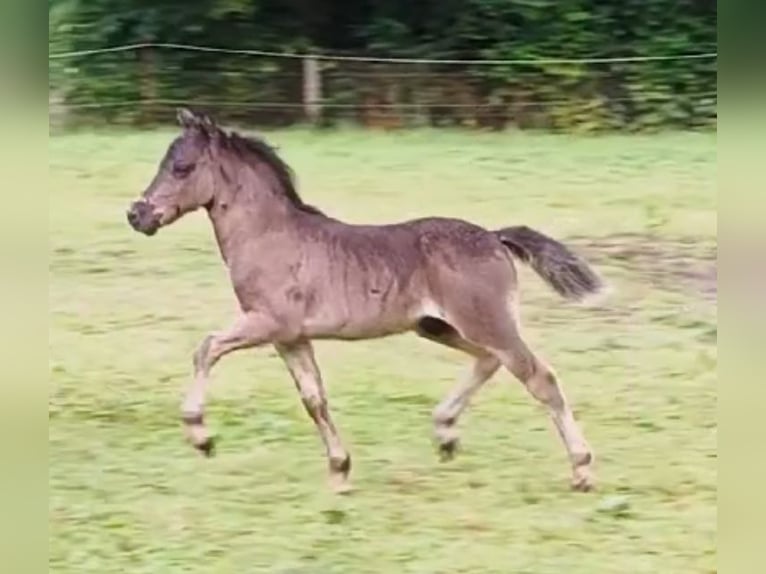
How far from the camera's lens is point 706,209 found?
3.32 meters

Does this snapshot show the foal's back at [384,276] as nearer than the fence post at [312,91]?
Yes

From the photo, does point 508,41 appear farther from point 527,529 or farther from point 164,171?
point 527,529

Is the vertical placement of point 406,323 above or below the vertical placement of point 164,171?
below

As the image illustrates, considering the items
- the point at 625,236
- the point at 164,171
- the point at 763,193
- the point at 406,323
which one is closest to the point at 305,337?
the point at 406,323

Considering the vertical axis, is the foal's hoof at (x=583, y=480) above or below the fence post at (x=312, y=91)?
below

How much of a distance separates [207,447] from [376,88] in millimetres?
806

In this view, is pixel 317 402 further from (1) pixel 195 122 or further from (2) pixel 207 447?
(1) pixel 195 122

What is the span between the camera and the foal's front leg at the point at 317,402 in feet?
10.9

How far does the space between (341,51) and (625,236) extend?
0.69m

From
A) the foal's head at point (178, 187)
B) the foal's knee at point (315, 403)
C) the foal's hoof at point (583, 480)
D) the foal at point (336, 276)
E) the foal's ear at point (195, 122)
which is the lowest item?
the foal's hoof at point (583, 480)

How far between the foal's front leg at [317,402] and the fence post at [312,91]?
48 cm

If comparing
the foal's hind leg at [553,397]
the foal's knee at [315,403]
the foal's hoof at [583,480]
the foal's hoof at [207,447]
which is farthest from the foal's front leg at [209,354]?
the foal's hoof at [583,480]

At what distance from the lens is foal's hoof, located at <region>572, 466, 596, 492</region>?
3332 mm

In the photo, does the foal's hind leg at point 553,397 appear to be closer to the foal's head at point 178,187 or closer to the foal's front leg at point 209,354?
the foal's front leg at point 209,354
